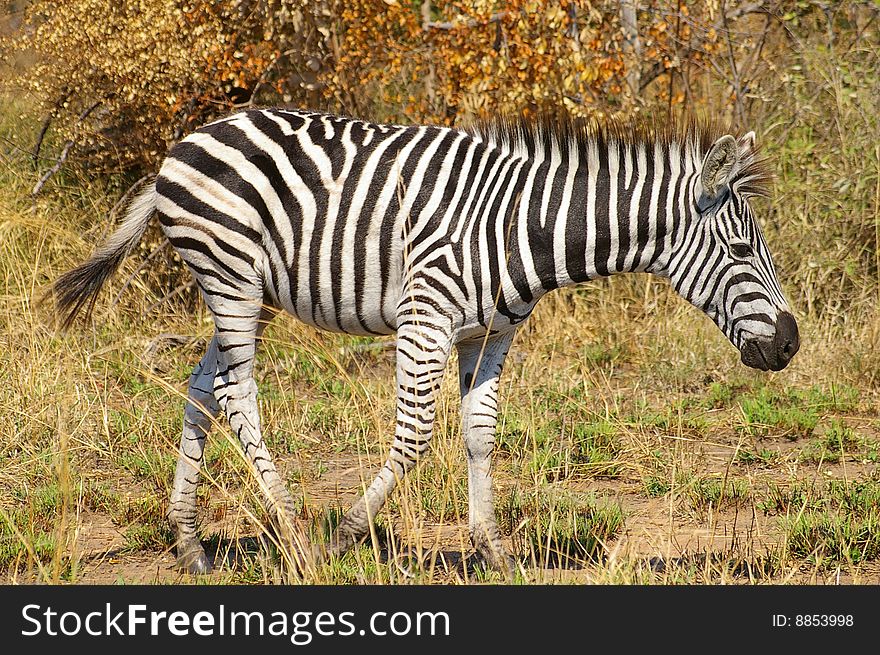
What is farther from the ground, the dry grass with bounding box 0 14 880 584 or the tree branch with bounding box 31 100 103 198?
the tree branch with bounding box 31 100 103 198

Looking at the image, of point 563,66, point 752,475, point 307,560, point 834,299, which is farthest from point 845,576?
point 563,66

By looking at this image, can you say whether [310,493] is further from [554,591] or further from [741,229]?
[741,229]

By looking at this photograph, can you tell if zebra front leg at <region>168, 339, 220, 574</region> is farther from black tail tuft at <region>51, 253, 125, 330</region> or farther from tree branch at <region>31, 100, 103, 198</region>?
tree branch at <region>31, 100, 103, 198</region>

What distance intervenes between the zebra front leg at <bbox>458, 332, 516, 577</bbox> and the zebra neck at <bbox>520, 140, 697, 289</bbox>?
0.51m

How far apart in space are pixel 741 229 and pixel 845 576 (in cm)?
157

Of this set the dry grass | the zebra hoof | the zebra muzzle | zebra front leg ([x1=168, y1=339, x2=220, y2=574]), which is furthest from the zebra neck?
the zebra hoof

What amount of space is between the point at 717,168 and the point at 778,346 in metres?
0.79

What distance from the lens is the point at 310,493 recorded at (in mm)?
5543

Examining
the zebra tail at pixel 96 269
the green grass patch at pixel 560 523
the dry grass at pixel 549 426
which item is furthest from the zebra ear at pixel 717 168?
the zebra tail at pixel 96 269

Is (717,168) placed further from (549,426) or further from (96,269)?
(96,269)

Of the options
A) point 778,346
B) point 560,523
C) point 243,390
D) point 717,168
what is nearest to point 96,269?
point 243,390

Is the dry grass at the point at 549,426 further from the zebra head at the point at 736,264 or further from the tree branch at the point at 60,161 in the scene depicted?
the zebra head at the point at 736,264

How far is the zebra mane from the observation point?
4.41m

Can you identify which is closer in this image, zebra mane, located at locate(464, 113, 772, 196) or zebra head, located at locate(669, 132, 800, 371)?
zebra head, located at locate(669, 132, 800, 371)
